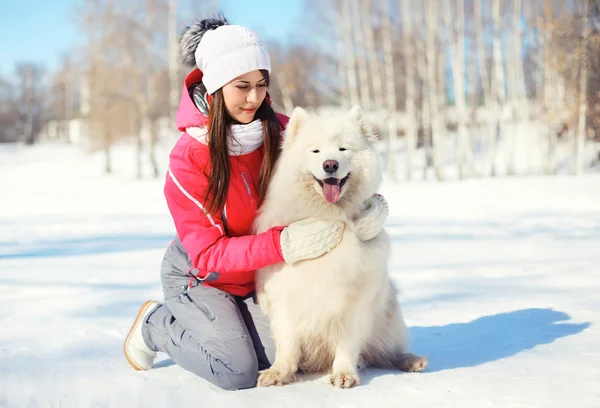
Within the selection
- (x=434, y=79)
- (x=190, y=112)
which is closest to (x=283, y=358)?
(x=190, y=112)

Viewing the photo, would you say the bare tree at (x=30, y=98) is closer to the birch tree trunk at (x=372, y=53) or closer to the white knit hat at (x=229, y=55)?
the birch tree trunk at (x=372, y=53)

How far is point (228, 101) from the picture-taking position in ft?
7.92

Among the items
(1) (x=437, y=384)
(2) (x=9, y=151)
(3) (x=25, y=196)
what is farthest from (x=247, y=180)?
(2) (x=9, y=151)

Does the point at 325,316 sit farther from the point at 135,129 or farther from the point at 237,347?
the point at 135,129

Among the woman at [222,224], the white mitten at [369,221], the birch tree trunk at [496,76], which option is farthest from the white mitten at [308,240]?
the birch tree trunk at [496,76]

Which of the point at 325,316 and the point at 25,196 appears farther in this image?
the point at 25,196

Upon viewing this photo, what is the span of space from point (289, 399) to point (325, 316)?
0.38 meters

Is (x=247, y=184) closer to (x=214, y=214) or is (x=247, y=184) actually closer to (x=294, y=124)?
(x=214, y=214)

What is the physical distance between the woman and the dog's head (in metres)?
0.14

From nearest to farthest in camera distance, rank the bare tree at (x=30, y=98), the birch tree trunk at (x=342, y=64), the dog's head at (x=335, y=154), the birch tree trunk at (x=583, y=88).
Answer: the dog's head at (x=335, y=154) → the birch tree trunk at (x=583, y=88) → the birch tree trunk at (x=342, y=64) → the bare tree at (x=30, y=98)

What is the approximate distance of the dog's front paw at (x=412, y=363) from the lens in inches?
97.3

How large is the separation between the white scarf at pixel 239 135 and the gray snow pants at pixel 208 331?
622mm

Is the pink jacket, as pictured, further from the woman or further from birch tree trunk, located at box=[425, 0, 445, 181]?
birch tree trunk, located at box=[425, 0, 445, 181]

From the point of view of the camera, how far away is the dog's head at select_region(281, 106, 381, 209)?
2215mm
